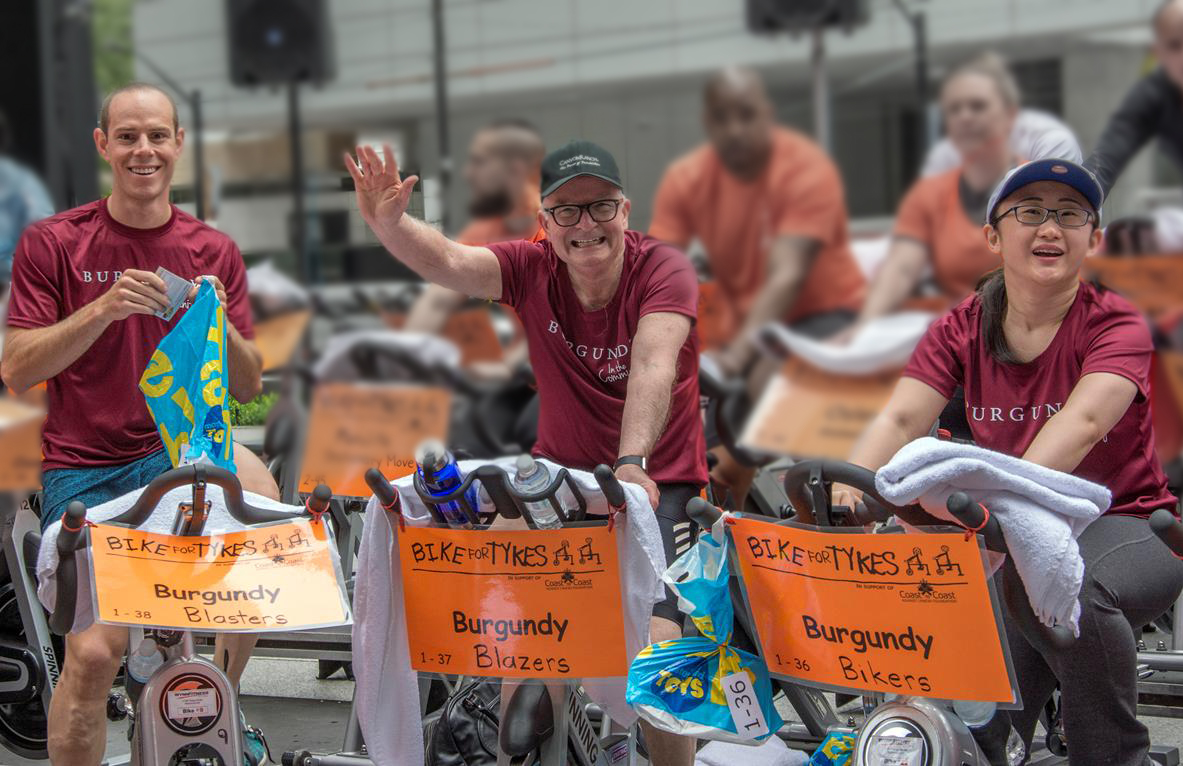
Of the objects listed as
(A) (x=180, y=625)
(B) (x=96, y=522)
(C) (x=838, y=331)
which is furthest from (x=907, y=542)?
(B) (x=96, y=522)

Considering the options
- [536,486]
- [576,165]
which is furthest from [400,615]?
[576,165]

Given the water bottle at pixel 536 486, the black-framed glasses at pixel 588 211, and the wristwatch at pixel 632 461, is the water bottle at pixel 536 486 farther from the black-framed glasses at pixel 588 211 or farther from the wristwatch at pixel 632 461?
the black-framed glasses at pixel 588 211

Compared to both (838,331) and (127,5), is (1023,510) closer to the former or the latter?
(838,331)

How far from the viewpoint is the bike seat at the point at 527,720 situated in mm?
2908

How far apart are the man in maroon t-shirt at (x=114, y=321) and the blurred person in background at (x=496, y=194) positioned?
1.58ft

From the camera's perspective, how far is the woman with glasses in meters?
2.56

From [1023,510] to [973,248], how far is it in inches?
16.1

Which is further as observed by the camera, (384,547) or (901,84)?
(384,547)

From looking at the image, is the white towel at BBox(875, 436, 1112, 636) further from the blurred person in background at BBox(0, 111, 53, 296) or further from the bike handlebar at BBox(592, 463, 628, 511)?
the blurred person in background at BBox(0, 111, 53, 296)

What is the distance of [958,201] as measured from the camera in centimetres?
211

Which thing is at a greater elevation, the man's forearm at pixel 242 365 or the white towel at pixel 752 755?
the man's forearm at pixel 242 365

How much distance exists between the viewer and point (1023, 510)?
7.78ft

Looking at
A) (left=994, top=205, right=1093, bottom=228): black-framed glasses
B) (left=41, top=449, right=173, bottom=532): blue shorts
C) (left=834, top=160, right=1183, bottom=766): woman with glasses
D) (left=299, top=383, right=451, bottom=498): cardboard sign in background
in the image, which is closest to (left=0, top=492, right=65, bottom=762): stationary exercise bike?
(left=41, top=449, right=173, bottom=532): blue shorts

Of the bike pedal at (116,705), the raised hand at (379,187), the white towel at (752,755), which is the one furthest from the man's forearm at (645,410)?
the bike pedal at (116,705)
